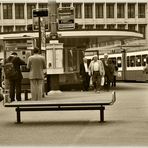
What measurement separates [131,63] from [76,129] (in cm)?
3052

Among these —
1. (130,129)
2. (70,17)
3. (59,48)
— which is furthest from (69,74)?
(130,129)

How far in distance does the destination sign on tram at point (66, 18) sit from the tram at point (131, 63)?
19.5m

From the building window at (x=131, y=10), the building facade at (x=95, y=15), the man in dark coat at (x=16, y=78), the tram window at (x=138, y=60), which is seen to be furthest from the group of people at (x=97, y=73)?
the building facade at (x=95, y=15)

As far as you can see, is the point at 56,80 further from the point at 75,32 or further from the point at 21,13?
the point at 21,13

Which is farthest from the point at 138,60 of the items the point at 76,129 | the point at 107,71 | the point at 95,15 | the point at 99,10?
the point at 95,15

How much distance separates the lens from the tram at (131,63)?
38.6 meters

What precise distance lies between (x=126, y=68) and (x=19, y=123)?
3084 cm

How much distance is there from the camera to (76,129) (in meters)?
10.6

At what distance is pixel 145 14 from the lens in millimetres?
74500

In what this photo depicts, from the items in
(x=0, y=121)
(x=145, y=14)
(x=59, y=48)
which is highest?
(x=145, y=14)

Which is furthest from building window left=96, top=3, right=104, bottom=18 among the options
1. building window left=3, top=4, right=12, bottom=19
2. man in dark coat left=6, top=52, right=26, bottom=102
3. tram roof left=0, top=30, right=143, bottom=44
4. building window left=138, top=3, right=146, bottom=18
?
Answer: man in dark coat left=6, top=52, right=26, bottom=102

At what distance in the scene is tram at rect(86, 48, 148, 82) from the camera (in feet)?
127

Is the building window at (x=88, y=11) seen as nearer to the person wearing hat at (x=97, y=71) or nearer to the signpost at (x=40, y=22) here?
the person wearing hat at (x=97, y=71)

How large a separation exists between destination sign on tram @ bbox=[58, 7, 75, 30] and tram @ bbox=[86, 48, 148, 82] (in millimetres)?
19514
